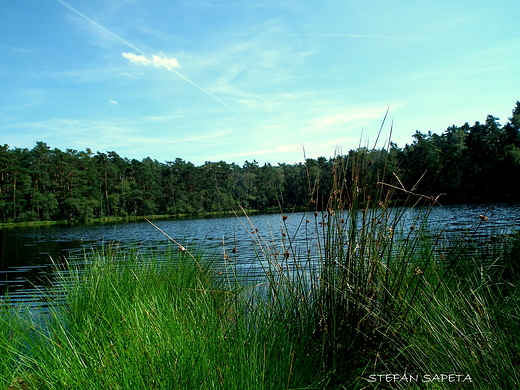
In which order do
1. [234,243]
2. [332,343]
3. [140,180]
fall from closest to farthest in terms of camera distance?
[332,343]
[234,243]
[140,180]

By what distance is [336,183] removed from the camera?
2.52 m

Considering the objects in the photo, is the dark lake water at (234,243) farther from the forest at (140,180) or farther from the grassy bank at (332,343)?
the forest at (140,180)

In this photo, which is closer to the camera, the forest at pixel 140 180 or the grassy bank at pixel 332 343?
the grassy bank at pixel 332 343

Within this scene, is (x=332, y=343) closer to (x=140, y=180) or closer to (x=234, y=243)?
(x=234, y=243)

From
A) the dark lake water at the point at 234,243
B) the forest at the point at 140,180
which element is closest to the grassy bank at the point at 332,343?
the dark lake water at the point at 234,243

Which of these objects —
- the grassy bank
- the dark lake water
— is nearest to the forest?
the dark lake water

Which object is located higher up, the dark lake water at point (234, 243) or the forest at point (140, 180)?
the forest at point (140, 180)

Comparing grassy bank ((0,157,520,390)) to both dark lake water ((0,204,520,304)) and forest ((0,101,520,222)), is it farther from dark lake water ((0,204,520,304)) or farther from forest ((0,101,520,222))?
forest ((0,101,520,222))

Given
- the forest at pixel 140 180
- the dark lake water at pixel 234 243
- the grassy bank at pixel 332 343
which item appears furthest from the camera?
the forest at pixel 140 180

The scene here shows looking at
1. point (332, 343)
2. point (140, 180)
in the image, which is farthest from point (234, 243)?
point (140, 180)

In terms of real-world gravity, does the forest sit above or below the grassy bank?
above

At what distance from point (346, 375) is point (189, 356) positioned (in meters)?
1.06

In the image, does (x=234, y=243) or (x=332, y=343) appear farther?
(x=234, y=243)

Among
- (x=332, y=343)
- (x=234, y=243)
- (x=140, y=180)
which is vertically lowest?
(x=332, y=343)
